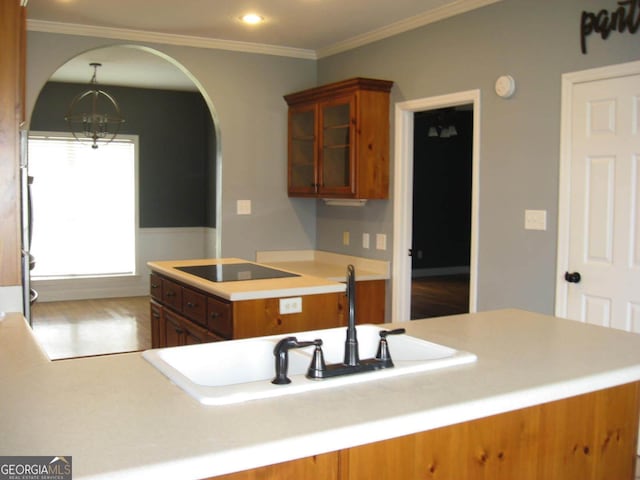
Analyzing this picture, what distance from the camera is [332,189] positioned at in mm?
4965

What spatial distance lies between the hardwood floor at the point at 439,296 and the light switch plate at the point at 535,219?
3040 mm

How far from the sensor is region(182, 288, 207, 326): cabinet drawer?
3525 mm

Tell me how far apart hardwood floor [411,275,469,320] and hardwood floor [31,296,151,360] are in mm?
2814

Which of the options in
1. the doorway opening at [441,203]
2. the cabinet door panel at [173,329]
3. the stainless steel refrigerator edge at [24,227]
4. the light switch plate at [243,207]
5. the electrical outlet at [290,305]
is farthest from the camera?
the doorway opening at [441,203]

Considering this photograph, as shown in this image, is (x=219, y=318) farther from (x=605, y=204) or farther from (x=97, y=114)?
(x=97, y=114)

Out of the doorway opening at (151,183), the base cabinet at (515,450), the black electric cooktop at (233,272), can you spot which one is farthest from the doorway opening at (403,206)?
the doorway opening at (151,183)

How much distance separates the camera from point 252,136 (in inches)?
215

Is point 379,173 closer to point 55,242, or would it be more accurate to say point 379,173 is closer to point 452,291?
point 452,291

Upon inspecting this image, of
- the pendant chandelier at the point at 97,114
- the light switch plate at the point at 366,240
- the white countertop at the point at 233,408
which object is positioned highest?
the pendant chandelier at the point at 97,114

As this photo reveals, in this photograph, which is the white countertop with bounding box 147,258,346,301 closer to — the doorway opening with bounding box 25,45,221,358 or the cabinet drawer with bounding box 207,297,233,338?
the cabinet drawer with bounding box 207,297,233,338

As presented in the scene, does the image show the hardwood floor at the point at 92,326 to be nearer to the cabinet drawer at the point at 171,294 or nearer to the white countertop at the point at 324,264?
the white countertop at the point at 324,264

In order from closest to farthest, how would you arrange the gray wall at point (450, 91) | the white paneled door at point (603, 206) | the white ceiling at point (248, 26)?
the white paneled door at point (603, 206) < the gray wall at point (450, 91) < the white ceiling at point (248, 26)

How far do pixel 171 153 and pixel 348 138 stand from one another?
4.46 metres
